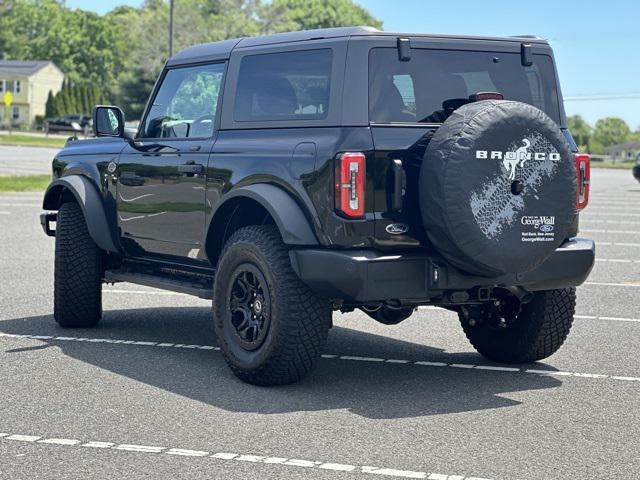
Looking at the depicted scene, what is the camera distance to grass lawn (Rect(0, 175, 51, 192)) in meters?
27.4

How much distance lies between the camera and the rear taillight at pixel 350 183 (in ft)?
21.7

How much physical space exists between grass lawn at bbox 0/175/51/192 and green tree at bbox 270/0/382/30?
87.8 metres

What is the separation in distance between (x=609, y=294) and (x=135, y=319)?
15.3 ft

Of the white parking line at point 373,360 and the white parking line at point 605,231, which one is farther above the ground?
the white parking line at point 605,231

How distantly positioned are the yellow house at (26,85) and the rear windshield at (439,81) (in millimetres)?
117208

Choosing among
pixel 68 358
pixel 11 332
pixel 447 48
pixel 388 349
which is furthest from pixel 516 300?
pixel 11 332

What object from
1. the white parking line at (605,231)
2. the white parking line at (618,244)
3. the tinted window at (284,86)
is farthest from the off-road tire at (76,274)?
the white parking line at (605,231)

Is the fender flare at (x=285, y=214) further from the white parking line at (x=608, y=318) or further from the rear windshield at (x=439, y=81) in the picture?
the white parking line at (x=608, y=318)

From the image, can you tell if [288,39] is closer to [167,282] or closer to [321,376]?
[167,282]

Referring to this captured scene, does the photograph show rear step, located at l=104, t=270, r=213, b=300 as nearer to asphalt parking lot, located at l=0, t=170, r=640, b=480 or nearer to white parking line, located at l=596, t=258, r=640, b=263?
asphalt parking lot, located at l=0, t=170, r=640, b=480

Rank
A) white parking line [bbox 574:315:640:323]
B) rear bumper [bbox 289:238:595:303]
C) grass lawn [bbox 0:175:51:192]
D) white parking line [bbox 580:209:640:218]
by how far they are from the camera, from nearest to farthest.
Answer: rear bumper [bbox 289:238:595:303] < white parking line [bbox 574:315:640:323] < white parking line [bbox 580:209:640:218] < grass lawn [bbox 0:175:51:192]

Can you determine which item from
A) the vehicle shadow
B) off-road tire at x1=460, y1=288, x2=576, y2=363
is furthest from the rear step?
off-road tire at x1=460, y1=288, x2=576, y2=363

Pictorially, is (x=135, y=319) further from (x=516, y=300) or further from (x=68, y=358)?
(x=516, y=300)

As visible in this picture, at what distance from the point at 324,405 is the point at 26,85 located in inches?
4748
